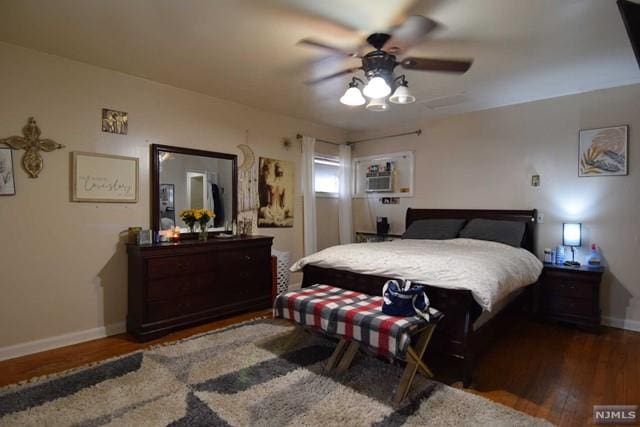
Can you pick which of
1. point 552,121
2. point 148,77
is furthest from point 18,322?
point 552,121

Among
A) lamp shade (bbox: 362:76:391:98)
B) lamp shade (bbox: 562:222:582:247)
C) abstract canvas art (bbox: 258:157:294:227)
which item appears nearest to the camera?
lamp shade (bbox: 362:76:391:98)

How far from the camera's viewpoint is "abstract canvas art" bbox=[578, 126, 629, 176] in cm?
331

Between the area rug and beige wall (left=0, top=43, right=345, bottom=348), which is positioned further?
beige wall (left=0, top=43, right=345, bottom=348)

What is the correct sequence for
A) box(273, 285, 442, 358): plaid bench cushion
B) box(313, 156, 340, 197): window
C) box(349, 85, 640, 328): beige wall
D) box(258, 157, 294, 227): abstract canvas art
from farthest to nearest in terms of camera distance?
box(313, 156, 340, 197): window → box(258, 157, 294, 227): abstract canvas art → box(349, 85, 640, 328): beige wall → box(273, 285, 442, 358): plaid bench cushion

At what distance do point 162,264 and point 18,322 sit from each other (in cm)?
109

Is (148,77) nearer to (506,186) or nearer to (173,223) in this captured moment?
(173,223)

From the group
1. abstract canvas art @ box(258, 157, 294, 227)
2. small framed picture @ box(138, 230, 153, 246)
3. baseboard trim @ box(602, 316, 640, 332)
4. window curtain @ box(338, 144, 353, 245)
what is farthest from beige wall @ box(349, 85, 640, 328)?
small framed picture @ box(138, 230, 153, 246)

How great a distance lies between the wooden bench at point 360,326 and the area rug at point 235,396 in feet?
0.43

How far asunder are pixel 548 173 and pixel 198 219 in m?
3.75

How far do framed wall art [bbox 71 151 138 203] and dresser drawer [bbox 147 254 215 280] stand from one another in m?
0.69

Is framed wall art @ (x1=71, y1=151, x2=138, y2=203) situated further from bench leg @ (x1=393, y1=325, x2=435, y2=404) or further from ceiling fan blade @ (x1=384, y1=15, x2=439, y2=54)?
bench leg @ (x1=393, y1=325, x2=435, y2=404)

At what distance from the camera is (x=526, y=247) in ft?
12.3

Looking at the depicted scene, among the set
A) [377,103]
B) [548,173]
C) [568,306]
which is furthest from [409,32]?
[568,306]

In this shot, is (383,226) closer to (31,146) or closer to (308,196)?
(308,196)
